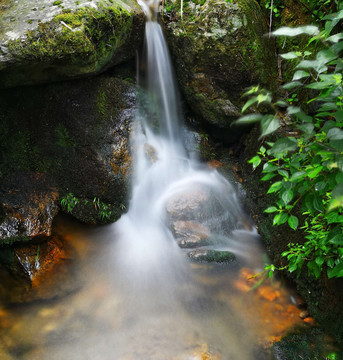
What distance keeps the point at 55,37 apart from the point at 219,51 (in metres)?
2.51

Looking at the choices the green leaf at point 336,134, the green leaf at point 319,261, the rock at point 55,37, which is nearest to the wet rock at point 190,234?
the green leaf at point 319,261

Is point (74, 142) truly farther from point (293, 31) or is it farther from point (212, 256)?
point (293, 31)

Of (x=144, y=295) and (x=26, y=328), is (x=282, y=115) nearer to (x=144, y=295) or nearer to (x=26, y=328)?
(x=144, y=295)

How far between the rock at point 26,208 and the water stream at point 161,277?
38 cm

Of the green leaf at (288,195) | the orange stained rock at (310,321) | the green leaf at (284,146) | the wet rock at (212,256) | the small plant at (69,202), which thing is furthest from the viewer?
the small plant at (69,202)

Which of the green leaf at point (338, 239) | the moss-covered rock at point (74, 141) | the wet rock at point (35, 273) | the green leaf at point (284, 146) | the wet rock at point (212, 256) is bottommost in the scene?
the green leaf at point (338, 239)

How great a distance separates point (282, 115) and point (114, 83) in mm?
2634

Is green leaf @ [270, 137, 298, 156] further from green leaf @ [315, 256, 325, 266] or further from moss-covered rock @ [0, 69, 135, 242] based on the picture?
moss-covered rock @ [0, 69, 135, 242]

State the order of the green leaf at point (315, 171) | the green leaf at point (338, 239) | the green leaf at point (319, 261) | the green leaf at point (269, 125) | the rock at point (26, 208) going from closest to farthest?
1. the green leaf at point (269, 125)
2. the green leaf at point (315, 171)
3. the green leaf at point (338, 239)
4. the green leaf at point (319, 261)
5. the rock at point (26, 208)

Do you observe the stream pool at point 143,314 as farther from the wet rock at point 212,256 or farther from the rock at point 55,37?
the rock at point 55,37

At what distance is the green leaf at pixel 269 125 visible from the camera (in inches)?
44.9

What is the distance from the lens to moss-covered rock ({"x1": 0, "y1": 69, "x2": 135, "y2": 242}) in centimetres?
416

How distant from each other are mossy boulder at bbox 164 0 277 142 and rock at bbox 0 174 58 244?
9.59ft

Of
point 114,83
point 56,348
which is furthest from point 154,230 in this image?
point 114,83
